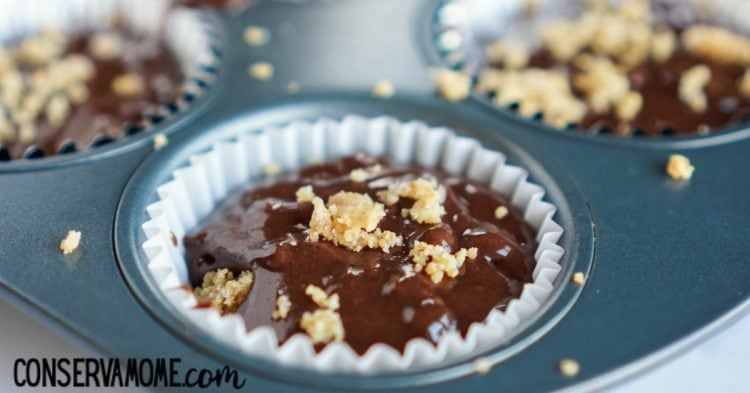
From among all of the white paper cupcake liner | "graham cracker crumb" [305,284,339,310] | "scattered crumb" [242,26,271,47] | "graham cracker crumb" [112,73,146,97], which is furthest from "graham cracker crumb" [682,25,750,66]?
"graham cracker crumb" [112,73,146,97]

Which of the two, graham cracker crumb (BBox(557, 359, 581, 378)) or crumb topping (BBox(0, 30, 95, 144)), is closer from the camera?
graham cracker crumb (BBox(557, 359, 581, 378))

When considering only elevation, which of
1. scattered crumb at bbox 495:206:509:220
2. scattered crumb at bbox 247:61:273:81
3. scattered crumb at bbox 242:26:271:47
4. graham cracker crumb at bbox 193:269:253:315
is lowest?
graham cracker crumb at bbox 193:269:253:315

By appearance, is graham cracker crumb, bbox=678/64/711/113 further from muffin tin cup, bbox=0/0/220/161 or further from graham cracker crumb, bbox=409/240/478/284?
muffin tin cup, bbox=0/0/220/161

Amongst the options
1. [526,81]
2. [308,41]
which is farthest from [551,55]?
[308,41]

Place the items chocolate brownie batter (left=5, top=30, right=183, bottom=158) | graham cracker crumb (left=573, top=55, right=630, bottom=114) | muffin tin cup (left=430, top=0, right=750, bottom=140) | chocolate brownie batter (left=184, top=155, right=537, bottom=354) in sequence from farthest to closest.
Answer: muffin tin cup (left=430, top=0, right=750, bottom=140)
graham cracker crumb (left=573, top=55, right=630, bottom=114)
chocolate brownie batter (left=5, top=30, right=183, bottom=158)
chocolate brownie batter (left=184, top=155, right=537, bottom=354)

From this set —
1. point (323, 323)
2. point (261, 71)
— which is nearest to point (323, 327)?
point (323, 323)

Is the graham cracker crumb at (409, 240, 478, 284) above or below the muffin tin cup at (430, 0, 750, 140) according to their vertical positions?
below

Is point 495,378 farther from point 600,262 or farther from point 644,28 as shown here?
point 644,28

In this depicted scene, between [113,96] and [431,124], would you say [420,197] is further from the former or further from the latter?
[113,96]
